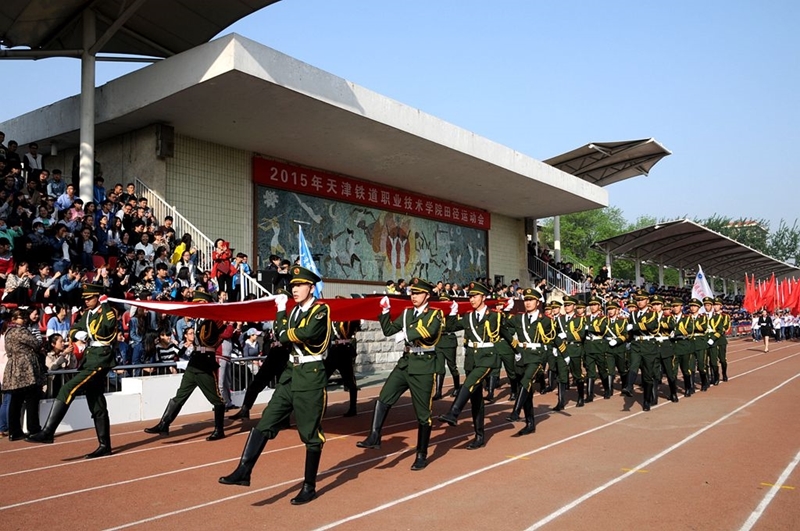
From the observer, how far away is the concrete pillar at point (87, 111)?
14.8 m

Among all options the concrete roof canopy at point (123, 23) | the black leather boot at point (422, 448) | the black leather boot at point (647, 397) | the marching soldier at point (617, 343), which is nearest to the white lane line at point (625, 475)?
the black leather boot at point (647, 397)

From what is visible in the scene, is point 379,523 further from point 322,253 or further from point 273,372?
point 322,253

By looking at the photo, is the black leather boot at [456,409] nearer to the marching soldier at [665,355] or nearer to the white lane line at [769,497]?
the white lane line at [769,497]

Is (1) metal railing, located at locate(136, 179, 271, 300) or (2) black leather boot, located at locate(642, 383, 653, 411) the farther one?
(1) metal railing, located at locate(136, 179, 271, 300)

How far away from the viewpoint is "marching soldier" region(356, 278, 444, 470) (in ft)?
23.8

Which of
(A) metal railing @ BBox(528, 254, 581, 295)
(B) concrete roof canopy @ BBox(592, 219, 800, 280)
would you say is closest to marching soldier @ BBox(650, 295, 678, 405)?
(A) metal railing @ BBox(528, 254, 581, 295)

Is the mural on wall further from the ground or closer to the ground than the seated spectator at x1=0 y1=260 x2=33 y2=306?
further from the ground

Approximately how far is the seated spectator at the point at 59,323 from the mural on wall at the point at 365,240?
8.25 meters

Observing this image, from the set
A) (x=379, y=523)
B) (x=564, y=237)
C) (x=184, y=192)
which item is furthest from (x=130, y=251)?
(x=564, y=237)

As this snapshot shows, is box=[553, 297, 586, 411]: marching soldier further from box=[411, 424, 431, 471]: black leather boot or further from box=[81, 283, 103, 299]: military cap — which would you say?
box=[81, 283, 103, 299]: military cap

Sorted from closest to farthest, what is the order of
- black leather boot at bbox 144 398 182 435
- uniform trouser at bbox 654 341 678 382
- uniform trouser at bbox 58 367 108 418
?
uniform trouser at bbox 58 367 108 418 → black leather boot at bbox 144 398 182 435 → uniform trouser at bbox 654 341 678 382

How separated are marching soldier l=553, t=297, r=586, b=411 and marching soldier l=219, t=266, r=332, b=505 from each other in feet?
21.7

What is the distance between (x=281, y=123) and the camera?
1700 cm

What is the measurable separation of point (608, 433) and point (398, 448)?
291 cm
